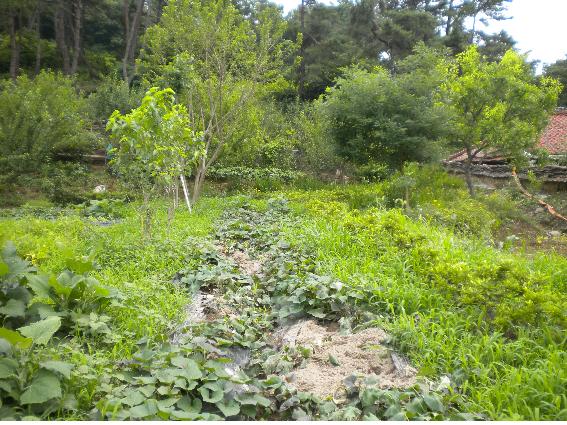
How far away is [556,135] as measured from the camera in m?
14.7

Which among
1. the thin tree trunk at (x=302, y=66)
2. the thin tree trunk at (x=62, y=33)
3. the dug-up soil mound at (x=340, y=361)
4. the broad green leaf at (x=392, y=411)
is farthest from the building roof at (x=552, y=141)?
the thin tree trunk at (x=62, y=33)

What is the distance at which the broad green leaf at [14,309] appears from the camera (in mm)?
2328

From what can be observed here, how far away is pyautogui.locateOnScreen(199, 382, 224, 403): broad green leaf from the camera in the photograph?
2.07m

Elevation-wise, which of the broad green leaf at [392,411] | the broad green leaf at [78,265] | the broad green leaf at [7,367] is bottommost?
the broad green leaf at [392,411]

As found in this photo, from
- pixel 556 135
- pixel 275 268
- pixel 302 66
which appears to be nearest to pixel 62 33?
pixel 302 66

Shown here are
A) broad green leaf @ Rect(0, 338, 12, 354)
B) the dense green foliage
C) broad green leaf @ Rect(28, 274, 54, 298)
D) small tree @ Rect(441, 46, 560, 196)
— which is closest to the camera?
broad green leaf @ Rect(0, 338, 12, 354)

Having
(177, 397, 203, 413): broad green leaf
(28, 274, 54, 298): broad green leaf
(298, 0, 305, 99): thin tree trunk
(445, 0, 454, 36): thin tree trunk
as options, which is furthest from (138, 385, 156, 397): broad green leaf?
(445, 0, 454, 36): thin tree trunk

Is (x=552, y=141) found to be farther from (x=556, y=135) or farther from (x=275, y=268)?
(x=275, y=268)

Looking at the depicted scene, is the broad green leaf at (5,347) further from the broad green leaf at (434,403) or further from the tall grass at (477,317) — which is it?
the tall grass at (477,317)

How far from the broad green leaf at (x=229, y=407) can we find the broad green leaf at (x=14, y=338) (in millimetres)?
892

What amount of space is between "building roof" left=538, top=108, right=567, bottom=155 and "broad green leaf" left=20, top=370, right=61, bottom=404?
46.8 ft

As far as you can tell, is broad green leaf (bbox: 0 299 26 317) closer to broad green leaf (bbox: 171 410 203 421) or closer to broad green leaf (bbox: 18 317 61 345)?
broad green leaf (bbox: 18 317 61 345)

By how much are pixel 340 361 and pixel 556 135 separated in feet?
50.1

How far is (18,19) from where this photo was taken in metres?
21.2
